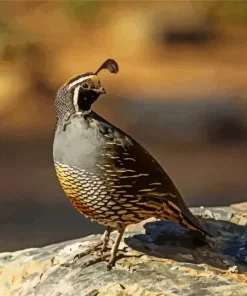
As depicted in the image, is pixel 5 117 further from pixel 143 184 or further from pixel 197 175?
pixel 143 184

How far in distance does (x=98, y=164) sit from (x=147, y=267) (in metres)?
0.43

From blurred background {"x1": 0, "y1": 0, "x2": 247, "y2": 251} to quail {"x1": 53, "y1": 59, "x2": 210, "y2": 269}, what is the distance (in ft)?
11.8

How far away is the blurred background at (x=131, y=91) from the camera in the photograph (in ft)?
27.3

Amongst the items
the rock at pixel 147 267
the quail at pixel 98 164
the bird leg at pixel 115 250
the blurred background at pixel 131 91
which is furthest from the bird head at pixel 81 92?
the blurred background at pixel 131 91

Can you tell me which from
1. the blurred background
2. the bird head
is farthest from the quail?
the blurred background

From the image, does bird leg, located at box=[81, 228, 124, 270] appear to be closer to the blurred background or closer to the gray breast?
the gray breast

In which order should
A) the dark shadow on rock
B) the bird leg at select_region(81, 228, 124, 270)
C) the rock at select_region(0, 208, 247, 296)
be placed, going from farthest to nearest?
the dark shadow on rock
the bird leg at select_region(81, 228, 124, 270)
the rock at select_region(0, 208, 247, 296)

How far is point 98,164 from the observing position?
3746 millimetres

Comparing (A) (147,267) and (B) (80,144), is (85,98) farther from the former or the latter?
(A) (147,267)

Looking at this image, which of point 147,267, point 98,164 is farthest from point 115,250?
point 98,164

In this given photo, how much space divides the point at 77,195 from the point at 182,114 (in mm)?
6677

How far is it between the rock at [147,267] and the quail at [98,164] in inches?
4.8

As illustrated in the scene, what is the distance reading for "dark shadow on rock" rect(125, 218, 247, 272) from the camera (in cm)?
399

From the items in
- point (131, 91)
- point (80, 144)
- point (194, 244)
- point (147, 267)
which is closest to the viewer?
point (80, 144)
